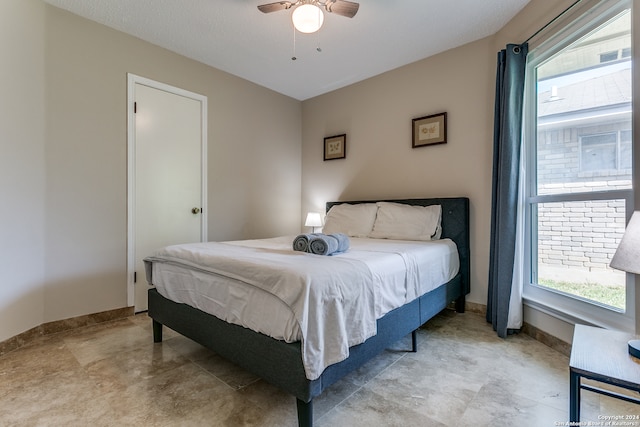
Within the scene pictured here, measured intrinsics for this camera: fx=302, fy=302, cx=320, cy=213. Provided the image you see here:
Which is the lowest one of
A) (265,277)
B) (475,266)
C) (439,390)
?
(439,390)

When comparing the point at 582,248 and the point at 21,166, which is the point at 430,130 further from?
the point at 21,166

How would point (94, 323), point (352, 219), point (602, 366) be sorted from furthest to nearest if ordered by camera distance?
point (352, 219) → point (94, 323) → point (602, 366)

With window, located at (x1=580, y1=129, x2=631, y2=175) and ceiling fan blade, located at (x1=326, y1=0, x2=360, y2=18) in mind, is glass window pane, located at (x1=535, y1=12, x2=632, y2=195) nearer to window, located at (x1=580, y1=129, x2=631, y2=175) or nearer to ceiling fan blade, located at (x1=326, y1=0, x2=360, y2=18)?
window, located at (x1=580, y1=129, x2=631, y2=175)

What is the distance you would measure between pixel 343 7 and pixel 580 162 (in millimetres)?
1937

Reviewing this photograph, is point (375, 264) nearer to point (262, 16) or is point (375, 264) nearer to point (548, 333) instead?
point (548, 333)

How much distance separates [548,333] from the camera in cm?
219

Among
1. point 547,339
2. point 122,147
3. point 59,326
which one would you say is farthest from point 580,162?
point 59,326

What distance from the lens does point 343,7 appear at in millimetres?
2062

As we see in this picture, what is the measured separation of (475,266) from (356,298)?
1.98 m

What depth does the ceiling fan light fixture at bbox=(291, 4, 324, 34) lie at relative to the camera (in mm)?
1972

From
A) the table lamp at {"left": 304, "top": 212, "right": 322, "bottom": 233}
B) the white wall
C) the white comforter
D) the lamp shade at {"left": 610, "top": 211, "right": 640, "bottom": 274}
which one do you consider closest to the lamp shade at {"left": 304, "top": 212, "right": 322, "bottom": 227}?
the table lamp at {"left": 304, "top": 212, "right": 322, "bottom": 233}

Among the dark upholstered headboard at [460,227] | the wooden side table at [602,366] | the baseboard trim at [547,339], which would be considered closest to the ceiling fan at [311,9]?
the dark upholstered headboard at [460,227]

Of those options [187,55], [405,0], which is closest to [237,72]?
[187,55]

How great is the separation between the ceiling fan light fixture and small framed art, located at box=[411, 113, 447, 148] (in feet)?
5.47
